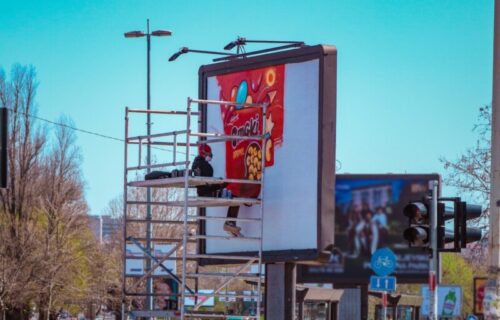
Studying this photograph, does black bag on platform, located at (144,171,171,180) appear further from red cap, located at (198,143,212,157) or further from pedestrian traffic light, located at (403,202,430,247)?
pedestrian traffic light, located at (403,202,430,247)

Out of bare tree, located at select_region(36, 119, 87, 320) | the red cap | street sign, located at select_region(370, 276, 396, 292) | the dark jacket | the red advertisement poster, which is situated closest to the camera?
the dark jacket

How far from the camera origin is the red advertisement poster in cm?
1995

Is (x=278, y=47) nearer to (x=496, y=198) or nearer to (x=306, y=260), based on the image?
(x=306, y=260)

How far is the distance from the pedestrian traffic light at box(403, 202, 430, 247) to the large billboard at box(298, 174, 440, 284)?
2218 cm

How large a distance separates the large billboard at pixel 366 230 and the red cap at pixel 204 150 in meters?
23.1

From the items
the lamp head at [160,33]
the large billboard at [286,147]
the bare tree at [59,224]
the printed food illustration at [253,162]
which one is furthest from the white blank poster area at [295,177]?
the bare tree at [59,224]

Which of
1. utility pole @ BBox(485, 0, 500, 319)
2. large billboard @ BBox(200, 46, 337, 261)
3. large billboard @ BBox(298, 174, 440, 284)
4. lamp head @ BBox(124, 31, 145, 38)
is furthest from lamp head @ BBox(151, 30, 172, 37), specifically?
utility pole @ BBox(485, 0, 500, 319)

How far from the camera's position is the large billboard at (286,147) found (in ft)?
62.7

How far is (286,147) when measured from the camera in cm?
1978

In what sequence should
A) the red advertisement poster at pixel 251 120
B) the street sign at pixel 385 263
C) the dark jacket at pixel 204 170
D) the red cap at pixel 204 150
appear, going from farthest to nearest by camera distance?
the street sign at pixel 385 263 < the red cap at pixel 204 150 < the red advertisement poster at pixel 251 120 < the dark jacket at pixel 204 170

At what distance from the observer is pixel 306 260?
19359 mm

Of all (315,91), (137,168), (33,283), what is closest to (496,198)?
(315,91)

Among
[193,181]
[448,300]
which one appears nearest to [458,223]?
[193,181]

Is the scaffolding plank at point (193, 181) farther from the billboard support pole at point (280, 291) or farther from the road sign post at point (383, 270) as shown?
the road sign post at point (383, 270)
